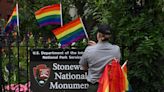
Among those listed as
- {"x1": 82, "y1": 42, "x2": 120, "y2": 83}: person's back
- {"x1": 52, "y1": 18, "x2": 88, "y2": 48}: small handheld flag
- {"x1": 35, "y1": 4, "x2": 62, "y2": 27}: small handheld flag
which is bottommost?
{"x1": 82, "y1": 42, "x2": 120, "y2": 83}: person's back

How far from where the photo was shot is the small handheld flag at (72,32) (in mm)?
7539

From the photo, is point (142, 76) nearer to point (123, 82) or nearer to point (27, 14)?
point (123, 82)

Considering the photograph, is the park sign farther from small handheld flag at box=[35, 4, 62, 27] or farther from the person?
the person

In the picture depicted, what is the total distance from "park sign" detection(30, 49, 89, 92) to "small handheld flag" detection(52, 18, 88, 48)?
0.23 meters

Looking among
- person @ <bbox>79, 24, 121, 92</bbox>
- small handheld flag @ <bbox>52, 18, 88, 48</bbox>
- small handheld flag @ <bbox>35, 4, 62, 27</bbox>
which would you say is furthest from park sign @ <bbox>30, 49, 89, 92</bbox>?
person @ <bbox>79, 24, 121, 92</bbox>

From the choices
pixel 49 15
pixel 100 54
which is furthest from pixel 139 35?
pixel 49 15

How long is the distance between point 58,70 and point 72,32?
26.7 inches

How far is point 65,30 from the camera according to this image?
7547 millimetres

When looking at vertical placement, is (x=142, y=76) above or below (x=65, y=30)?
below

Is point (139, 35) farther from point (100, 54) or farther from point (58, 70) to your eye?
point (58, 70)

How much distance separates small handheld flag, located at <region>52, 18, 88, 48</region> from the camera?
754 cm

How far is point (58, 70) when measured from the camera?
7500 millimetres

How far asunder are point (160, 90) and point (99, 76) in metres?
1.55

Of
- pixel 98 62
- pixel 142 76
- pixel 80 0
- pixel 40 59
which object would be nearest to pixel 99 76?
pixel 98 62
